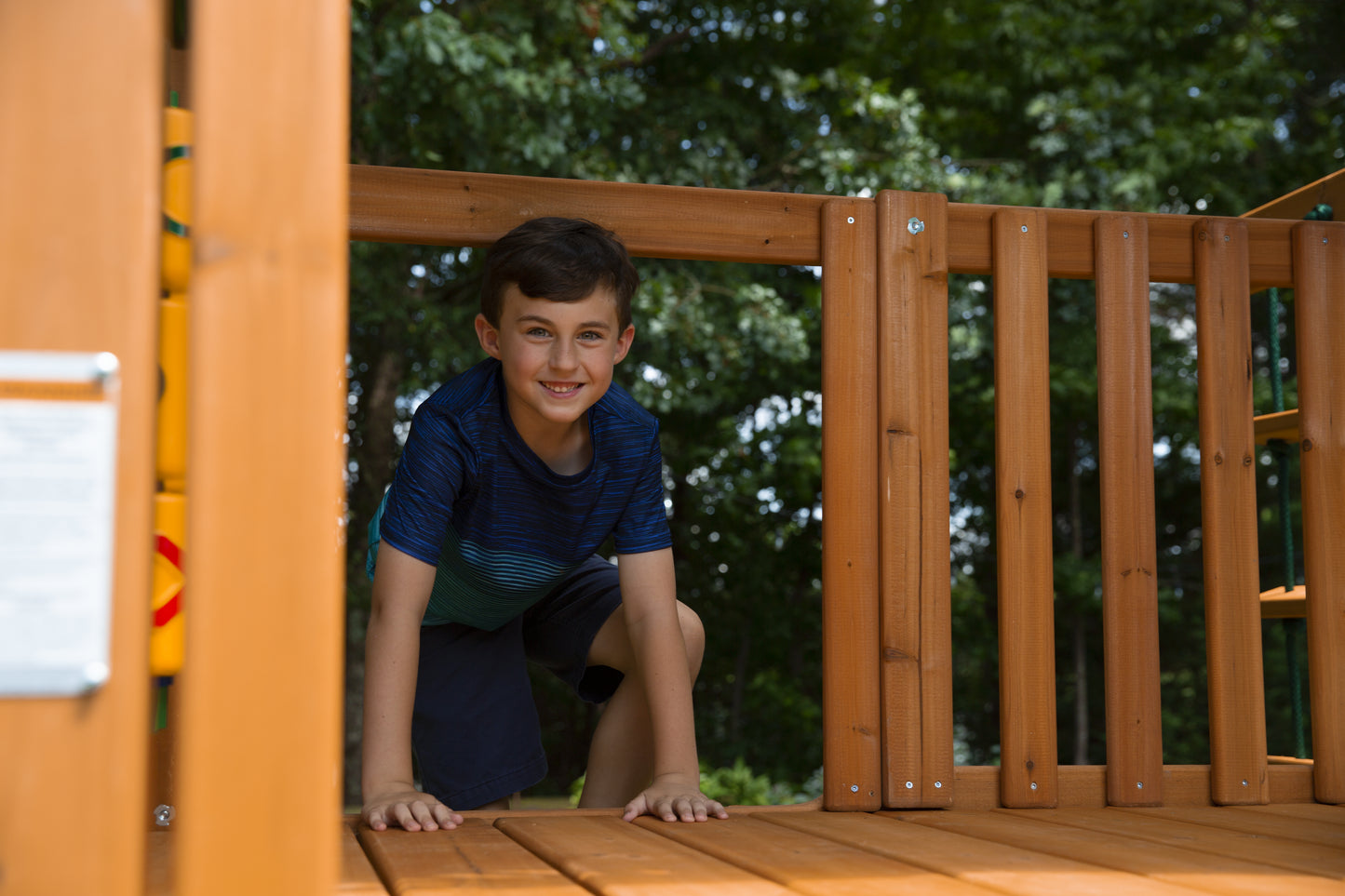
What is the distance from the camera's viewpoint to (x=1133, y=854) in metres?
1.61

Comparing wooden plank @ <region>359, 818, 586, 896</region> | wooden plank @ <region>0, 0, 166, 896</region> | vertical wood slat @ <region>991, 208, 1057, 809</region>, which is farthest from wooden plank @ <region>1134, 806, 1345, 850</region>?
wooden plank @ <region>0, 0, 166, 896</region>

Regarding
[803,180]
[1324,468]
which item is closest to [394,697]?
[1324,468]

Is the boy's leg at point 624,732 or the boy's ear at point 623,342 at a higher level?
the boy's ear at point 623,342

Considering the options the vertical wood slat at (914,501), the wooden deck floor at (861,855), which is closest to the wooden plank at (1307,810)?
the wooden deck floor at (861,855)

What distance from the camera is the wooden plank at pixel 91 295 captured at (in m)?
0.85

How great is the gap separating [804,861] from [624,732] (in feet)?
3.28

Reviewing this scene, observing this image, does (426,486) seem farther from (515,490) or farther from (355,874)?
(355,874)

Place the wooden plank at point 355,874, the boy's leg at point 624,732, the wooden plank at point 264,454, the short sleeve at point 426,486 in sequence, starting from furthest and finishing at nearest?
1. the boy's leg at point 624,732
2. the short sleeve at point 426,486
3. the wooden plank at point 355,874
4. the wooden plank at point 264,454

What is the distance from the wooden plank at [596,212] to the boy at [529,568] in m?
0.07

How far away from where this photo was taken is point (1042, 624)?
87.8 inches

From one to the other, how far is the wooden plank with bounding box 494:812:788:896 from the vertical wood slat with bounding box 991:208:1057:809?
2.24 ft

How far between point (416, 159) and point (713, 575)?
15.2ft

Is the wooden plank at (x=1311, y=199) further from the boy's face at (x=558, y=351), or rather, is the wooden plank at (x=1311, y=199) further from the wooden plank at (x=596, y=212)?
the boy's face at (x=558, y=351)

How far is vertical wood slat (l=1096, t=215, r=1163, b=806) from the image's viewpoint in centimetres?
221
